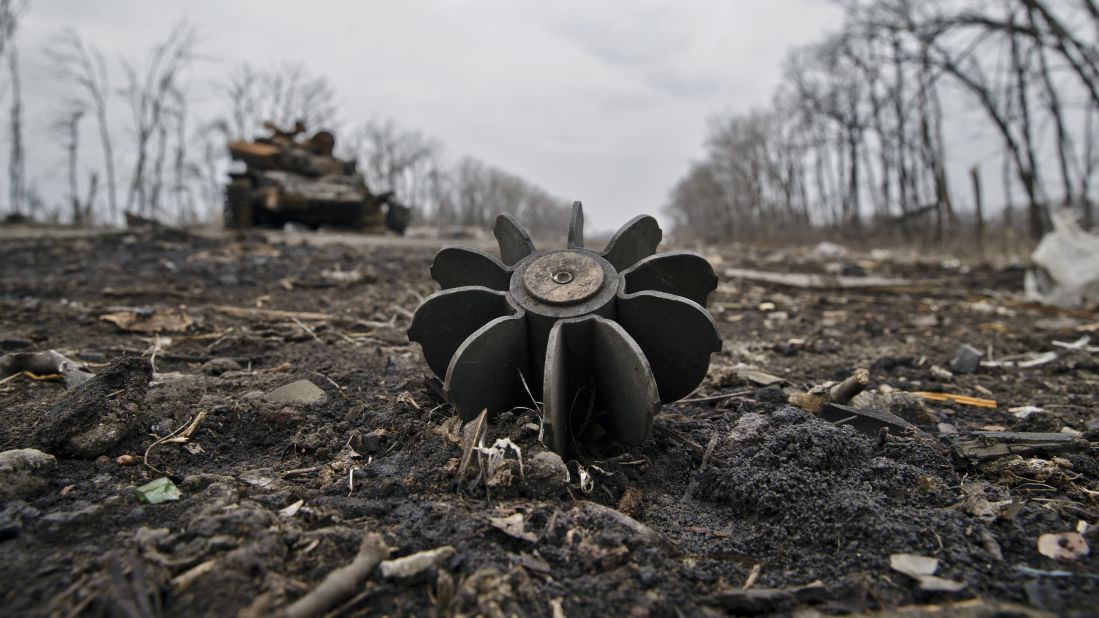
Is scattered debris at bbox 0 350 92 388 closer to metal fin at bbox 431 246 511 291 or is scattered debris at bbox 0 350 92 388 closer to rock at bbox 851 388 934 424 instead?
metal fin at bbox 431 246 511 291

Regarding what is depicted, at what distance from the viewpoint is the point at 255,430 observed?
2525 millimetres

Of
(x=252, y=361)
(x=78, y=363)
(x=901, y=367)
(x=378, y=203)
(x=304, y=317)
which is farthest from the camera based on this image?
(x=378, y=203)

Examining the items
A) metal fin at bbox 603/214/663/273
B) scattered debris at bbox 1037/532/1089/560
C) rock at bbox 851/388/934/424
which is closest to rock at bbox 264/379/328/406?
metal fin at bbox 603/214/663/273

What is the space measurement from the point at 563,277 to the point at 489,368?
0.46m

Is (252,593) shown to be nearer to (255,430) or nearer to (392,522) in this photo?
(392,522)

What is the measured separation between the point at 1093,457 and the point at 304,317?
489 cm

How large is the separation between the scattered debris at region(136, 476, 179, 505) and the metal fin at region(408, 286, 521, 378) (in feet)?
3.07

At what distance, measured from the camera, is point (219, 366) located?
11.2ft

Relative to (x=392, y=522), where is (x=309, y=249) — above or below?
above

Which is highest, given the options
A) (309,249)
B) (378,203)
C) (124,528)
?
(378,203)

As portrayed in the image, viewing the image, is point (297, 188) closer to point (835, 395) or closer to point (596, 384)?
point (596, 384)

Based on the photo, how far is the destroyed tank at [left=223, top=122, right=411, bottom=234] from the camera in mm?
13359

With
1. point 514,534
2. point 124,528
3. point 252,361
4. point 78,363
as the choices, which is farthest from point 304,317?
point 514,534

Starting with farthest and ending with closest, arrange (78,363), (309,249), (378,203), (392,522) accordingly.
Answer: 1. (378,203)
2. (309,249)
3. (78,363)
4. (392,522)
